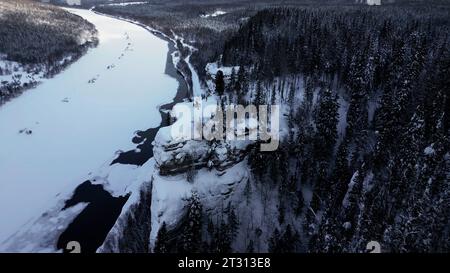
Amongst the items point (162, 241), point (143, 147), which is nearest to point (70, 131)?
point (143, 147)

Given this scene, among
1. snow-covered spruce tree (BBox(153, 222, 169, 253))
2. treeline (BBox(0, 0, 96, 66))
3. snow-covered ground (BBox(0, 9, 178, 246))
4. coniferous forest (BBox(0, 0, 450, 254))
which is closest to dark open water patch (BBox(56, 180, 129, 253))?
coniferous forest (BBox(0, 0, 450, 254))

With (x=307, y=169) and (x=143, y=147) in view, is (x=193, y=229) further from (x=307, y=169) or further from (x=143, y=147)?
(x=143, y=147)

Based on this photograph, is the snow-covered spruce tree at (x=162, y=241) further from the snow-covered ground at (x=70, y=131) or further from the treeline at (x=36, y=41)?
the treeline at (x=36, y=41)

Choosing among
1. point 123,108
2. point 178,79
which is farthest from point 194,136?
point 178,79

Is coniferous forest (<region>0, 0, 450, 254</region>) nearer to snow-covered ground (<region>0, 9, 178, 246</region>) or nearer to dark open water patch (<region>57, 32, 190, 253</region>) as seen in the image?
dark open water patch (<region>57, 32, 190, 253</region>)

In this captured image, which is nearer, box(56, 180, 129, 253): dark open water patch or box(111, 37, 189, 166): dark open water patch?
box(56, 180, 129, 253): dark open water patch
